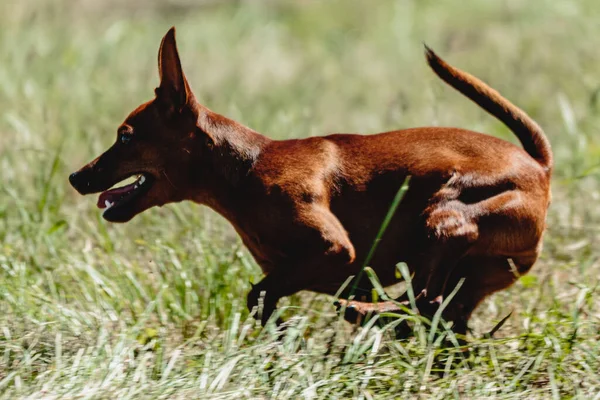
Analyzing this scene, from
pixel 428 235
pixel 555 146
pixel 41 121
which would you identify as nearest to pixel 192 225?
pixel 428 235

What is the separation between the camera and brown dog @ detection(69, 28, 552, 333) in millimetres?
4094

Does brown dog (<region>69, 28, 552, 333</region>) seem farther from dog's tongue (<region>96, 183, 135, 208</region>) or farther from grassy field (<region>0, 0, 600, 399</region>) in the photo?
grassy field (<region>0, 0, 600, 399</region>)

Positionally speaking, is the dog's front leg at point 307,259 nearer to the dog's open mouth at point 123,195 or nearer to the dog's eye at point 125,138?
the dog's open mouth at point 123,195

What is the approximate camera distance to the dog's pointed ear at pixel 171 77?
4.07 metres

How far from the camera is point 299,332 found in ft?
13.0

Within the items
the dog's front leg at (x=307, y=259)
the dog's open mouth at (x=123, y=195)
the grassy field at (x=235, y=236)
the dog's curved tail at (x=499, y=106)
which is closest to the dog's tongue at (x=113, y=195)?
the dog's open mouth at (x=123, y=195)

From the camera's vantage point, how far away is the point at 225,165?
14.0ft

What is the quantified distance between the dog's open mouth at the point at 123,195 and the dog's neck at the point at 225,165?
0.22 metres

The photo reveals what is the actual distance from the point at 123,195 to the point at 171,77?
0.55 m

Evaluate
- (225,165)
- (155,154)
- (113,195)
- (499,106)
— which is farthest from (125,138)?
(499,106)

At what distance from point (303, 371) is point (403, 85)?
5.18 m

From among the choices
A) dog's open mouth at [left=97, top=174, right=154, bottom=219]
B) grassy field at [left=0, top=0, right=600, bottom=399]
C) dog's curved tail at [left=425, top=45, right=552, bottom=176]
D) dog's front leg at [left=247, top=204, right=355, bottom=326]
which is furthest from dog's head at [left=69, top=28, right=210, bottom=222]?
dog's curved tail at [left=425, top=45, right=552, bottom=176]

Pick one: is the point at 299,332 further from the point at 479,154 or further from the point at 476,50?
the point at 476,50

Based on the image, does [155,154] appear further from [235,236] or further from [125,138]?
[235,236]
